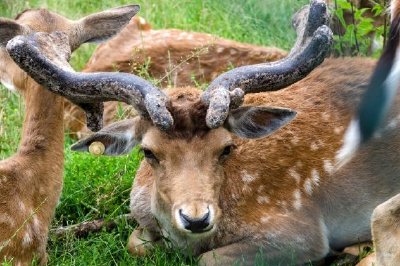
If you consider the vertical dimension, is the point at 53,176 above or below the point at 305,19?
below

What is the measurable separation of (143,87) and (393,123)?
6.08 feet

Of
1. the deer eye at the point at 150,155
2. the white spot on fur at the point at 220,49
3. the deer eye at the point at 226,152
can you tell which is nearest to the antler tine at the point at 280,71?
the deer eye at the point at 226,152

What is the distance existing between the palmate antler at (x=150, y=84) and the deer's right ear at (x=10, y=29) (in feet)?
1.17

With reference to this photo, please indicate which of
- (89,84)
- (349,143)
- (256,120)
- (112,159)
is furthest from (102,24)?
(349,143)

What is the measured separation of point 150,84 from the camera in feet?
23.5

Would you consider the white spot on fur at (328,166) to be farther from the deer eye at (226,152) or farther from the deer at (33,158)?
the deer at (33,158)

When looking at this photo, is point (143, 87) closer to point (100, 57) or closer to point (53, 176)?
point (53, 176)

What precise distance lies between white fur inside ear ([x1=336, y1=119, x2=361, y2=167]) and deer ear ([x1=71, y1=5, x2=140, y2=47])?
176 cm

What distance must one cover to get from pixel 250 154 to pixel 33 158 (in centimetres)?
141

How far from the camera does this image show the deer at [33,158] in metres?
7.33

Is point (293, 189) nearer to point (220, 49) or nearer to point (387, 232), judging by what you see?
point (387, 232)

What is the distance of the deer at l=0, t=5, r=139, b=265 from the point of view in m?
7.33

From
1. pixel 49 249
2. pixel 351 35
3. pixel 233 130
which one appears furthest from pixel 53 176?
pixel 351 35

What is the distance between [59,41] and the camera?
7555mm
